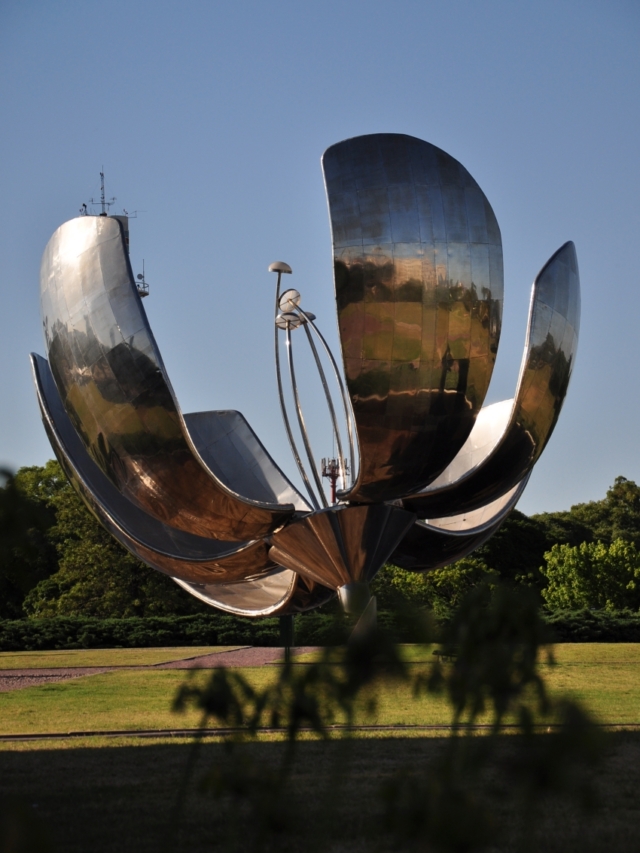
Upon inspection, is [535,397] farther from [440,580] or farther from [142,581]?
[142,581]

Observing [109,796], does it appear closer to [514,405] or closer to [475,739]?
[475,739]

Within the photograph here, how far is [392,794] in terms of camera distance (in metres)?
2.71

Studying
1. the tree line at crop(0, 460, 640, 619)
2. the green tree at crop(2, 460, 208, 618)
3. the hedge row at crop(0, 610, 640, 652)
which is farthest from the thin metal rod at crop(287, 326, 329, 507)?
the green tree at crop(2, 460, 208, 618)

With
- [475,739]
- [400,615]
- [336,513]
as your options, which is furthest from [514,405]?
[400,615]

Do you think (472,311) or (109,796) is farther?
(472,311)

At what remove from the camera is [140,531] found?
11.8m

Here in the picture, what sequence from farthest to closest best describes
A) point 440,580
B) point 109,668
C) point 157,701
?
point 440,580 → point 109,668 → point 157,701

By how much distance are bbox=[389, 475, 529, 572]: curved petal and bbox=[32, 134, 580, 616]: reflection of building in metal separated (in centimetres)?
3

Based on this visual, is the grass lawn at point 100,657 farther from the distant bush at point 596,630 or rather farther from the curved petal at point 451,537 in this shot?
the curved petal at point 451,537

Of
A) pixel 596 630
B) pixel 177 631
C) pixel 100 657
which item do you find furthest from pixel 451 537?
pixel 177 631

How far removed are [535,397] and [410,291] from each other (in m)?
1.91

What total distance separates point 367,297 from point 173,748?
392 cm

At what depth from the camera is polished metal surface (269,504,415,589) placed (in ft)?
34.4

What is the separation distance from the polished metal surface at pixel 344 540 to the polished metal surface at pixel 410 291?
72 cm
